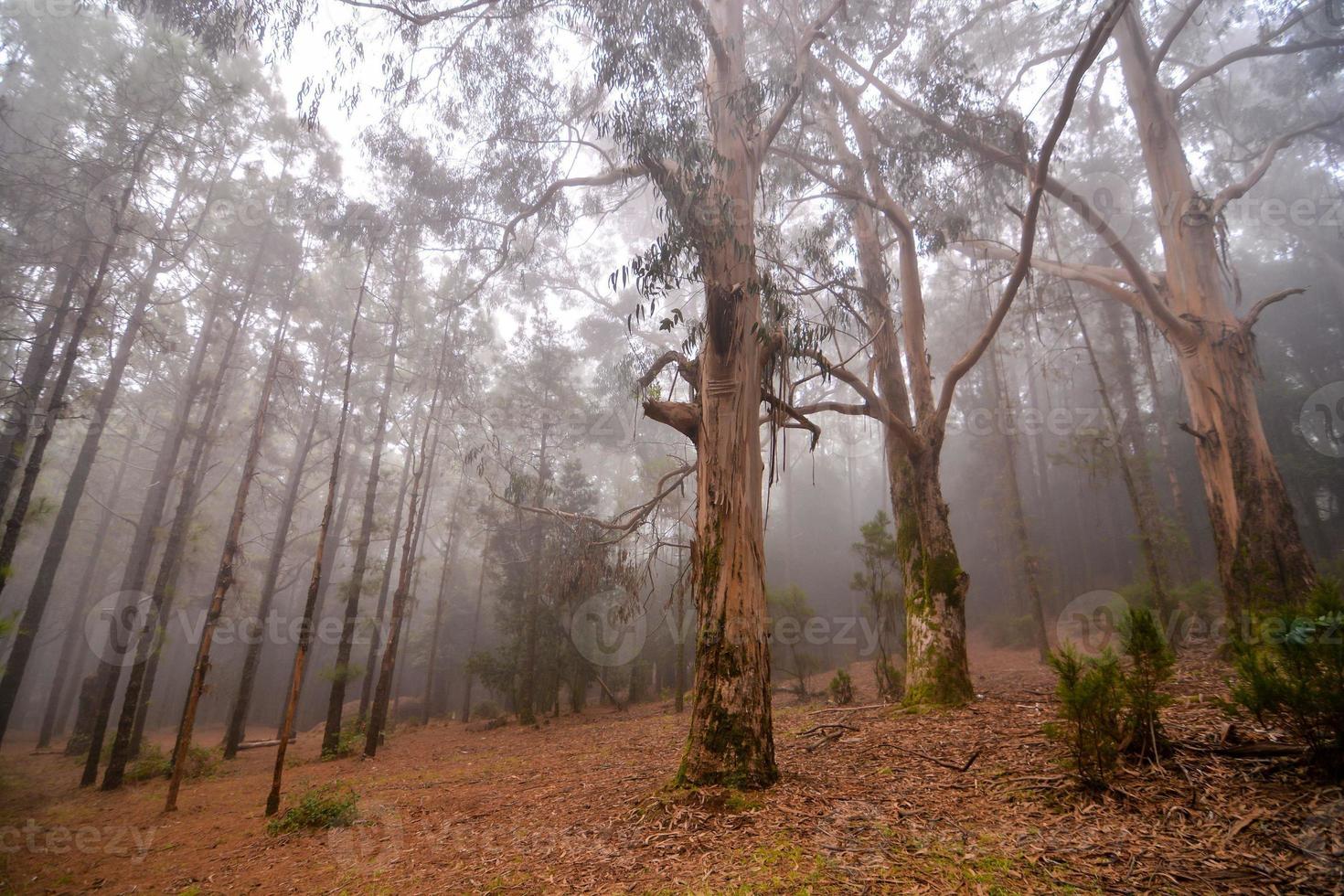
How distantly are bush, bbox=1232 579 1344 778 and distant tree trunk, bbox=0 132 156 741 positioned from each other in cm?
1130

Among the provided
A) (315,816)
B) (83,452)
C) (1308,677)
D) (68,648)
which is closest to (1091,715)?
(1308,677)

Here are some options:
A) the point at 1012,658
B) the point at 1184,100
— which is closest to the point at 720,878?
the point at 1184,100

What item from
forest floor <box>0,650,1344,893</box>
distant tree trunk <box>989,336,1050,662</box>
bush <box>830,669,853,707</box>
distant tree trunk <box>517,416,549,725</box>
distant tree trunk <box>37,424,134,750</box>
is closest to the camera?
forest floor <box>0,650,1344,893</box>

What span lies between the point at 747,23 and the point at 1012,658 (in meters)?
17.1

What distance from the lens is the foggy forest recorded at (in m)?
3.48

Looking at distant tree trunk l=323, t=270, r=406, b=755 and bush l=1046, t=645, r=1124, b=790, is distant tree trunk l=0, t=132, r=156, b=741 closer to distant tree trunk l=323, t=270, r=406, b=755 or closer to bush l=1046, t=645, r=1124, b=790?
distant tree trunk l=323, t=270, r=406, b=755

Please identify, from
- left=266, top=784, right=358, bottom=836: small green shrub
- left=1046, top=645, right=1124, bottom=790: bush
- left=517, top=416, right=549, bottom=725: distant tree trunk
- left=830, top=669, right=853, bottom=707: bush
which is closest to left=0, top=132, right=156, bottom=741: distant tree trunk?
left=266, top=784, right=358, bottom=836: small green shrub

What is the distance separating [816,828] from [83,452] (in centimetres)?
1482

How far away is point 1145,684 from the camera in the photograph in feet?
11.4

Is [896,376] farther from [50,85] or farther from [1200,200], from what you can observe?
[50,85]

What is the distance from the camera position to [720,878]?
10.1 feet

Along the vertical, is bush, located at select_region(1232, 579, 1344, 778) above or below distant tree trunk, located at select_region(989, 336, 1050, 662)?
below

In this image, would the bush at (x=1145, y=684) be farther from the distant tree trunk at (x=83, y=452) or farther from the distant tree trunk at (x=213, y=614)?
Result: the distant tree trunk at (x=83, y=452)

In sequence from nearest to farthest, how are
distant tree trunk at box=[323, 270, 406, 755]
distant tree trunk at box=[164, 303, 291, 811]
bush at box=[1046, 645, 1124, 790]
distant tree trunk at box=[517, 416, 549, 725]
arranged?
bush at box=[1046, 645, 1124, 790]
distant tree trunk at box=[164, 303, 291, 811]
distant tree trunk at box=[323, 270, 406, 755]
distant tree trunk at box=[517, 416, 549, 725]
